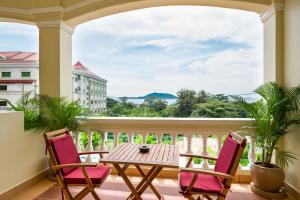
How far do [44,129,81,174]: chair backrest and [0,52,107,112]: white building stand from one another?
51.8 inches

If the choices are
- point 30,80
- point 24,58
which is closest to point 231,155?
point 30,80

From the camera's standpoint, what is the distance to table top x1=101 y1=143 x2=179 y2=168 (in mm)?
2078

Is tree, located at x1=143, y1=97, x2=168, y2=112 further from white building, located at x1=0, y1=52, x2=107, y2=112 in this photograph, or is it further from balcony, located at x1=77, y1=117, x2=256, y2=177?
balcony, located at x1=77, y1=117, x2=256, y2=177

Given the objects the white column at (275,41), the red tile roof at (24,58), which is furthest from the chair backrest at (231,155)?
the red tile roof at (24,58)

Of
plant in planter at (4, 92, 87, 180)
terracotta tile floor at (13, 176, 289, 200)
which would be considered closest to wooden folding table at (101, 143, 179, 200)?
terracotta tile floor at (13, 176, 289, 200)

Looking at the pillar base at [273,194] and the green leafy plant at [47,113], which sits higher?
the green leafy plant at [47,113]

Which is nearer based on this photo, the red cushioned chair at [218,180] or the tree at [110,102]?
the red cushioned chair at [218,180]

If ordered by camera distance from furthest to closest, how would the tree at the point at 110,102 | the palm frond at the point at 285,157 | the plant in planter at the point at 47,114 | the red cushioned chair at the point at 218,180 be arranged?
the tree at the point at 110,102 < the plant in planter at the point at 47,114 < the palm frond at the point at 285,157 < the red cushioned chair at the point at 218,180

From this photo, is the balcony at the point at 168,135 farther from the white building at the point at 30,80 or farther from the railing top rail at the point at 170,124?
the white building at the point at 30,80

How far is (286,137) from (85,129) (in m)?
3.22

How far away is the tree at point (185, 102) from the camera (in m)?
4.66

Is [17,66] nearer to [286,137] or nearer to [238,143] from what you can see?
[238,143]

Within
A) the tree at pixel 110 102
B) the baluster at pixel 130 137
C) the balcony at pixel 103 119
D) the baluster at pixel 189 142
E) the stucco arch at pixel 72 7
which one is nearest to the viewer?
the balcony at pixel 103 119

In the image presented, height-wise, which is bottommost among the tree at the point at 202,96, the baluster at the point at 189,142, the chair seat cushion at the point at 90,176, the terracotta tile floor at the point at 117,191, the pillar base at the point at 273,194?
the terracotta tile floor at the point at 117,191
